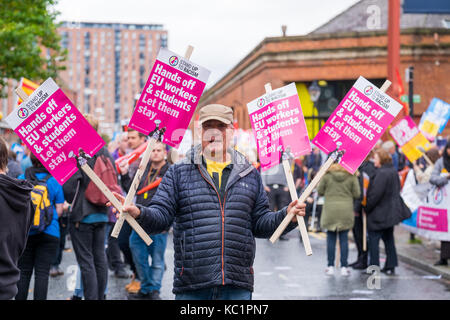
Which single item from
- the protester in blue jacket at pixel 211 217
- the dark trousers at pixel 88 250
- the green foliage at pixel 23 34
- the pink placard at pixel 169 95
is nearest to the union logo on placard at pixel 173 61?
the pink placard at pixel 169 95

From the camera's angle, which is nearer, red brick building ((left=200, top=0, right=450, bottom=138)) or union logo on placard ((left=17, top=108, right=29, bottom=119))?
union logo on placard ((left=17, top=108, right=29, bottom=119))

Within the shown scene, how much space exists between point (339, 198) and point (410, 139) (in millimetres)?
3351

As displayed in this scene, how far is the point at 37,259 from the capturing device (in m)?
6.40

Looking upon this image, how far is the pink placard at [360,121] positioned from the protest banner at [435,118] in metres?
11.0

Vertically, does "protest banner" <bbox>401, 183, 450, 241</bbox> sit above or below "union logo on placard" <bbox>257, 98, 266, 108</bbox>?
below

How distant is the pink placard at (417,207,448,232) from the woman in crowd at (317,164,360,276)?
159 cm

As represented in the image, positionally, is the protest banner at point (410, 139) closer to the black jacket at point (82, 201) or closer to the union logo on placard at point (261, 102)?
the black jacket at point (82, 201)

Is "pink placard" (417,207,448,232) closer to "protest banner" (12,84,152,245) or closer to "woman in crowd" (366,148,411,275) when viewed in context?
"woman in crowd" (366,148,411,275)

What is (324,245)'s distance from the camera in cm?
1374

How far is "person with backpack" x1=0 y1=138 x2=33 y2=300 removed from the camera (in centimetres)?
377

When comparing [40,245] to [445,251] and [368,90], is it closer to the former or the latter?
[368,90]

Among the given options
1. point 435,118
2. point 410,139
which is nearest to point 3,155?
point 410,139

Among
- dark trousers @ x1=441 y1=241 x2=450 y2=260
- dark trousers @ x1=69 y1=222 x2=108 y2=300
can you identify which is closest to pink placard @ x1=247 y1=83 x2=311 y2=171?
dark trousers @ x1=69 y1=222 x2=108 y2=300
